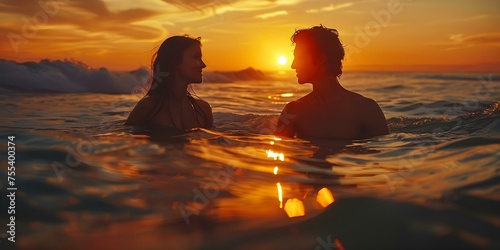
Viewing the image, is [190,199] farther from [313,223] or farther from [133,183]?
[313,223]

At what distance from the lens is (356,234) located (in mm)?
2059

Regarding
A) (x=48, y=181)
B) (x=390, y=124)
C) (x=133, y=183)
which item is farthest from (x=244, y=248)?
(x=390, y=124)

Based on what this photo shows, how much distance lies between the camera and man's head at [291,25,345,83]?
5.56 metres

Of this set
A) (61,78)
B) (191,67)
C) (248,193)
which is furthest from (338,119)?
(61,78)

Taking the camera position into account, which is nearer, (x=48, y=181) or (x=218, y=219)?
(x=218, y=219)

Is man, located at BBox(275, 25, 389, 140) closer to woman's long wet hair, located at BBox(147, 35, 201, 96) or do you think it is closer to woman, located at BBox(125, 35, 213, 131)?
woman, located at BBox(125, 35, 213, 131)

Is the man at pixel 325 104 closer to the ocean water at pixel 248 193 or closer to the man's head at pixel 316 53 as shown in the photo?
the man's head at pixel 316 53

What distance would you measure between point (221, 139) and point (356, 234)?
9.33 ft

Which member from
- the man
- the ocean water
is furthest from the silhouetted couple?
the ocean water

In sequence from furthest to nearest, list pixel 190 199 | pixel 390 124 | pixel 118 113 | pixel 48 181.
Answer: pixel 118 113 → pixel 390 124 → pixel 48 181 → pixel 190 199

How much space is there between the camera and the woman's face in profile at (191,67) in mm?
5973

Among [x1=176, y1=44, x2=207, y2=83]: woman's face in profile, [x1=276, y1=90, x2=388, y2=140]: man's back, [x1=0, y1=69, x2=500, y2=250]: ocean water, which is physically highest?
[x1=176, y1=44, x2=207, y2=83]: woman's face in profile

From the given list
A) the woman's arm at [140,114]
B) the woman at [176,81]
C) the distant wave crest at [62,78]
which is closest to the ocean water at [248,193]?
the woman's arm at [140,114]

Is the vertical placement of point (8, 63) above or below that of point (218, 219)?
above
